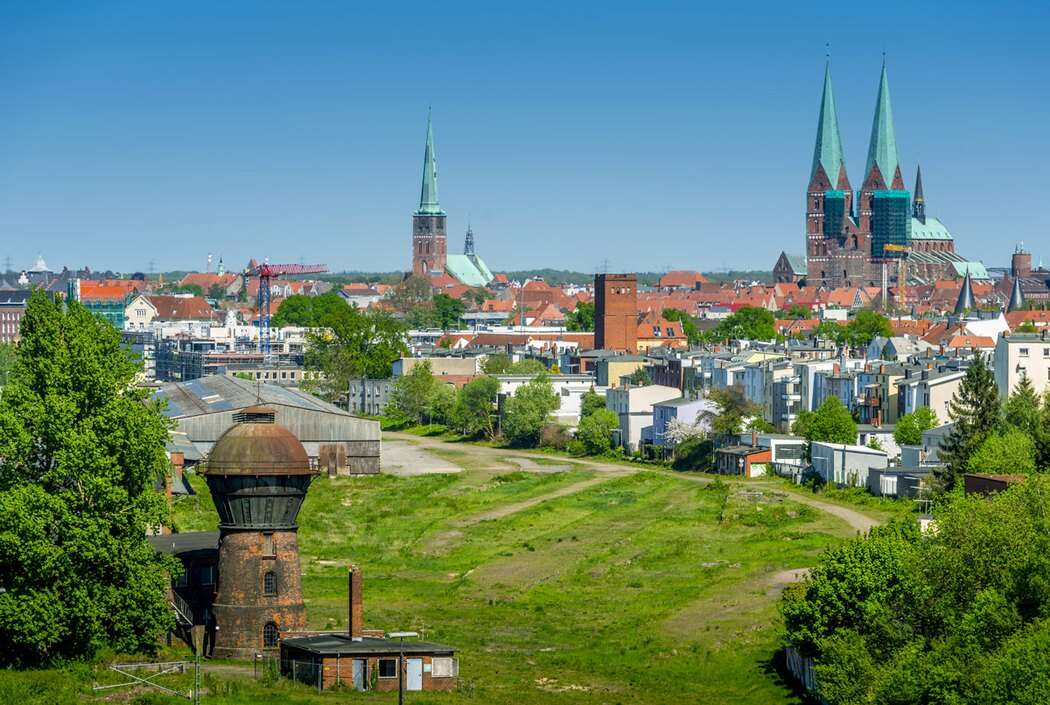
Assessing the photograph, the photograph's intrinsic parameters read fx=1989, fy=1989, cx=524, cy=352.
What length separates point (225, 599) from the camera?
4781 cm

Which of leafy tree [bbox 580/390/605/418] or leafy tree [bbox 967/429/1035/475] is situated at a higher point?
leafy tree [bbox 967/429/1035/475]

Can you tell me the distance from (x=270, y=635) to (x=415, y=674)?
15.9ft

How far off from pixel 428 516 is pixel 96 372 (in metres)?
28.5

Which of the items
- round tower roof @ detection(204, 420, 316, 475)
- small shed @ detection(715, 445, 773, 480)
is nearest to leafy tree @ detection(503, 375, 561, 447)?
small shed @ detection(715, 445, 773, 480)

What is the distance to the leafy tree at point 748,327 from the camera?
175 metres

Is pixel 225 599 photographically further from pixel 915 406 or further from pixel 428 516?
pixel 915 406

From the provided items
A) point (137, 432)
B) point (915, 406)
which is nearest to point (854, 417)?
point (915, 406)

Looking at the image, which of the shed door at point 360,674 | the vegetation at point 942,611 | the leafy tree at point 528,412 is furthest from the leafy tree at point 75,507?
the leafy tree at point 528,412

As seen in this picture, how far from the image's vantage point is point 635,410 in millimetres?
100938

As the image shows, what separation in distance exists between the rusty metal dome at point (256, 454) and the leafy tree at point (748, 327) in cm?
12524

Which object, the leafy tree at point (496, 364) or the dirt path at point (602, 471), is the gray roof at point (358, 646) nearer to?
the dirt path at point (602, 471)

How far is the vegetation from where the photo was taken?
125ft

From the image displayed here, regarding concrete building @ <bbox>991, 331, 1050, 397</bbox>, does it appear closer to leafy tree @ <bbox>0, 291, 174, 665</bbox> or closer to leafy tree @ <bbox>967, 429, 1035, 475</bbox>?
leafy tree @ <bbox>967, 429, 1035, 475</bbox>

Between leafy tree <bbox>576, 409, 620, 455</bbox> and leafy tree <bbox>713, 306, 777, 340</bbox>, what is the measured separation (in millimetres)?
70632
